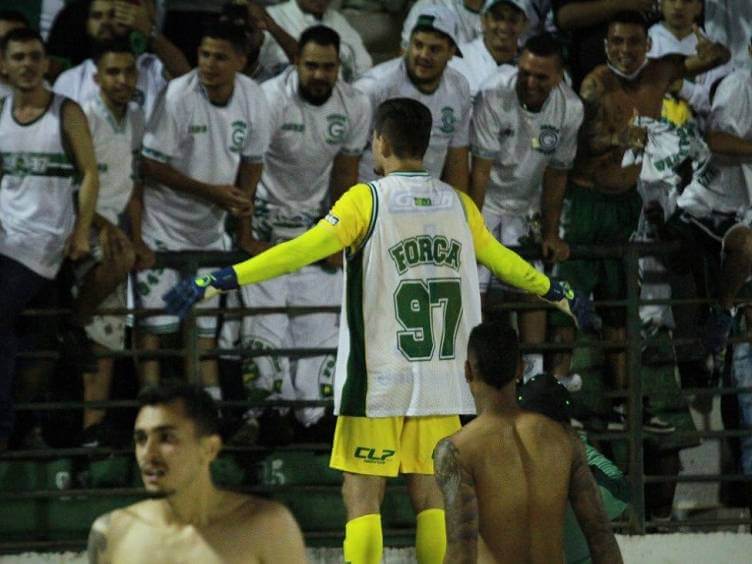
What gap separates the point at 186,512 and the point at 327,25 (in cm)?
529

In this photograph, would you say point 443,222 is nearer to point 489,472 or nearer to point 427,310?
point 427,310

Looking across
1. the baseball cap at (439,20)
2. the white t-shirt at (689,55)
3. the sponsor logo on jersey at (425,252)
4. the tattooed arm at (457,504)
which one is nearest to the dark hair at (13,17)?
the baseball cap at (439,20)

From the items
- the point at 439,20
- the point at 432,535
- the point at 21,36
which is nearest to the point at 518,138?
the point at 439,20

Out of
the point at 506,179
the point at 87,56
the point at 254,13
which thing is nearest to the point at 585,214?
the point at 506,179

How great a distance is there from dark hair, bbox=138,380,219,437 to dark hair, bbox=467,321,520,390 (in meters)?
1.32

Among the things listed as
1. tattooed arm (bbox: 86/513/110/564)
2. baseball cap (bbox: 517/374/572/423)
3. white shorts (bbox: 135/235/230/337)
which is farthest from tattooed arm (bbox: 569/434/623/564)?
white shorts (bbox: 135/235/230/337)

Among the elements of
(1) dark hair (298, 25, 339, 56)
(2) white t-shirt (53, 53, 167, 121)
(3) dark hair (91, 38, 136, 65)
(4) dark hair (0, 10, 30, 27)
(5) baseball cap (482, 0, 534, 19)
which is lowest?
(2) white t-shirt (53, 53, 167, 121)

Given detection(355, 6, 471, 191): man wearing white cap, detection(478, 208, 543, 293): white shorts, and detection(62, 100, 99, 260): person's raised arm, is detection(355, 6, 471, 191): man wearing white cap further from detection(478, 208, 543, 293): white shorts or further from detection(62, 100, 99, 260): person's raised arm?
detection(62, 100, 99, 260): person's raised arm

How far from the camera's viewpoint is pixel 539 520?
624 centimetres

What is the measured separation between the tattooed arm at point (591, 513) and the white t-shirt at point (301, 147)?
353cm

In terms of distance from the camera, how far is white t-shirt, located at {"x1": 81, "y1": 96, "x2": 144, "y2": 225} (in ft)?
29.8

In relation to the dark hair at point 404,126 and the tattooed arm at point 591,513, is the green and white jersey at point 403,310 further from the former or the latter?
the tattooed arm at point 591,513

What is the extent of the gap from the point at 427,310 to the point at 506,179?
267 cm

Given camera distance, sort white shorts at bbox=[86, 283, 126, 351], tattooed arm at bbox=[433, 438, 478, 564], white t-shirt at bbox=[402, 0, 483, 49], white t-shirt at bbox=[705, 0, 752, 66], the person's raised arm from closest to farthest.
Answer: tattooed arm at bbox=[433, 438, 478, 564], the person's raised arm, white shorts at bbox=[86, 283, 126, 351], white t-shirt at bbox=[402, 0, 483, 49], white t-shirt at bbox=[705, 0, 752, 66]
